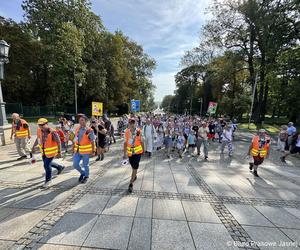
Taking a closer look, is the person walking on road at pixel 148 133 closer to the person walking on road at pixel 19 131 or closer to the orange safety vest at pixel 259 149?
the orange safety vest at pixel 259 149

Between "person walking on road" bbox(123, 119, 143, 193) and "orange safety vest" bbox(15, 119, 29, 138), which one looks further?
"orange safety vest" bbox(15, 119, 29, 138)

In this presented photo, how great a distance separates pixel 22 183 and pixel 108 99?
3223 cm

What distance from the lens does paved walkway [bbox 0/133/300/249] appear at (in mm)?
3193

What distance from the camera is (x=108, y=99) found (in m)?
36.6

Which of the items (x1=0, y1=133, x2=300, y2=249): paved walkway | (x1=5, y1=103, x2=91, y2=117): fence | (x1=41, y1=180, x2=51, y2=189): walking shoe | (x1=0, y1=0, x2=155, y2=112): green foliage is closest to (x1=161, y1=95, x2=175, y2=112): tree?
(x1=0, y1=0, x2=155, y2=112): green foliage

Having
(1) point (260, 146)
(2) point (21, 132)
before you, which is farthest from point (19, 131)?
(1) point (260, 146)

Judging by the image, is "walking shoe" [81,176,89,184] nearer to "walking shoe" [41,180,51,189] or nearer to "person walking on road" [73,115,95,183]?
"person walking on road" [73,115,95,183]

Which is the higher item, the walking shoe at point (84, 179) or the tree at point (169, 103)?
the tree at point (169, 103)

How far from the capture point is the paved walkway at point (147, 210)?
10.5 ft

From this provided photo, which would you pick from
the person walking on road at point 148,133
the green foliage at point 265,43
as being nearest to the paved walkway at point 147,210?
the person walking on road at point 148,133

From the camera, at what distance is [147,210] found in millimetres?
4180

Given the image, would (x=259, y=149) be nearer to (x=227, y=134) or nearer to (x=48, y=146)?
(x=227, y=134)

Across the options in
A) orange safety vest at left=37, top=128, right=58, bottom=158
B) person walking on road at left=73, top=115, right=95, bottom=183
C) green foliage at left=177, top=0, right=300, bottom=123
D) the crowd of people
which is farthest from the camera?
green foliage at left=177, top=0, right=300, bottom=123

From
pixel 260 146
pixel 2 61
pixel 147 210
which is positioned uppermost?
pixel 2 61
